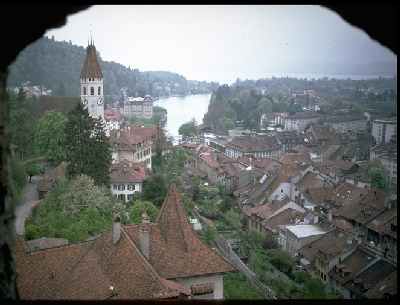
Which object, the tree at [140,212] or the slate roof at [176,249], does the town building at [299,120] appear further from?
the slate roof at [176,249]

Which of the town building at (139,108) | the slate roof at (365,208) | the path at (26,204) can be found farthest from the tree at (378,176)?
the town building at (139,108)

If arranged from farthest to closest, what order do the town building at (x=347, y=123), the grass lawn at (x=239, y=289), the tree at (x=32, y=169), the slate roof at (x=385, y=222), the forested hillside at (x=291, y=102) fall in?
the forested hillside at (x=291, y=102) → the town building at (x=347, y=123) → the tree at (x=32, y=169) → the slate roof at (x=385, y=222) → the grass lawn at (x=239, y=289)

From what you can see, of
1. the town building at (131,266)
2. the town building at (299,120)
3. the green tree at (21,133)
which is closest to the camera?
the town building at (131,266)

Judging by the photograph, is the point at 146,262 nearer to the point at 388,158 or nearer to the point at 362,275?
the point at 362,275

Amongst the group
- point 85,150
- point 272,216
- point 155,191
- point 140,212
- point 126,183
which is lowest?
point 272,216

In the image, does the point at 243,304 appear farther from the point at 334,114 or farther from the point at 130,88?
the point at 130,88

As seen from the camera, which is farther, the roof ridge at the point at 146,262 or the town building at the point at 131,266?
the roof ridge at the point at 146,262

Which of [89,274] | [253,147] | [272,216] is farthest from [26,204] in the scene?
[253,147]
